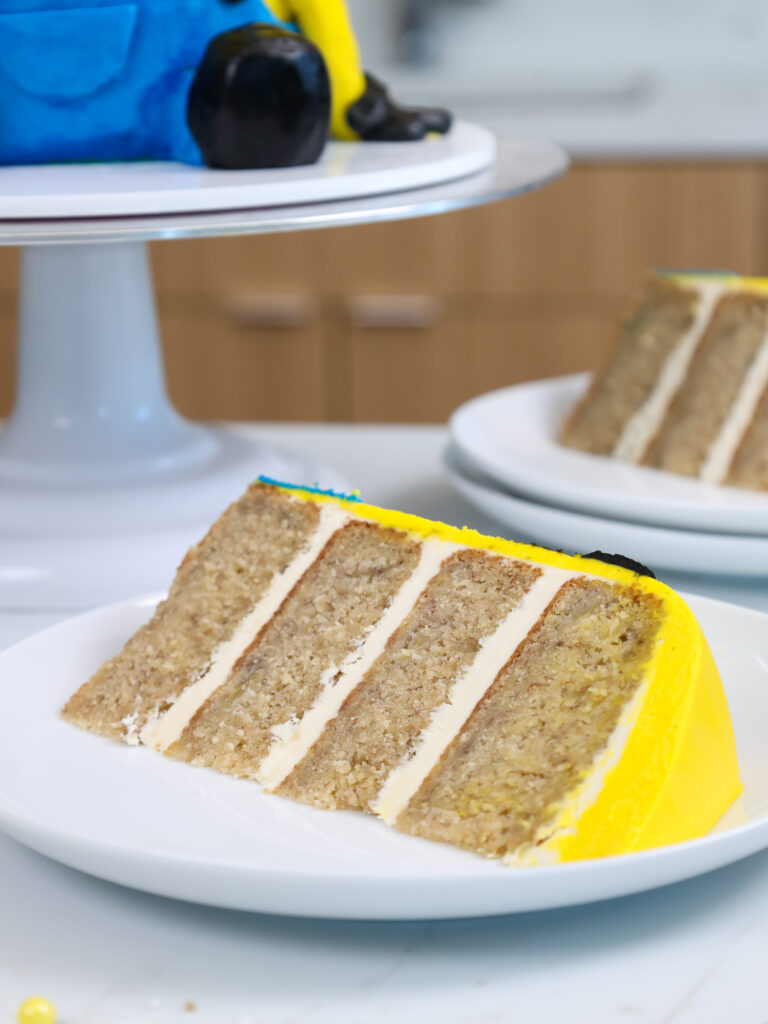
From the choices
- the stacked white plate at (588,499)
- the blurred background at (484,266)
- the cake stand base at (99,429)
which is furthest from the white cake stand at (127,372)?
the blurred background at (484,266)

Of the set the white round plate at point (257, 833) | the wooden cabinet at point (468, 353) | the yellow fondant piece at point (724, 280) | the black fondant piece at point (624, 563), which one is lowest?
the wooden cabinet at point (468, 353)

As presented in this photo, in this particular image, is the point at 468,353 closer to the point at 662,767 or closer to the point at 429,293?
the point at 429,293

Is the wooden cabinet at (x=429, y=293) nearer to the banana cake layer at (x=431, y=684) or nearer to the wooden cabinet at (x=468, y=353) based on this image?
the wooden cabinet at (x=468, y=353)

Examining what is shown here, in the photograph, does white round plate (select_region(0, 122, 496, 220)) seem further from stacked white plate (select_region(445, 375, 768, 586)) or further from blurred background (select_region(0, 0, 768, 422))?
blurred background (select_region(0, 0, 768, 422))

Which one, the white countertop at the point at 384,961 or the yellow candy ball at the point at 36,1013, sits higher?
the yellow candy ball at the point at 36,1013

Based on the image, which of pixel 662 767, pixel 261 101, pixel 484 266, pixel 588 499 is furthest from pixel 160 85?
pixel 484 266

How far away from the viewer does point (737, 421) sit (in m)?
1.35

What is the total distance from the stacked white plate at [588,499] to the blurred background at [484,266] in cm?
159

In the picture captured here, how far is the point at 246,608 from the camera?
0.90 meters

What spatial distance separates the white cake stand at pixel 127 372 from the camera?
94 centimetres

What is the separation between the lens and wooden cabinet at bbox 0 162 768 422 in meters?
2.93

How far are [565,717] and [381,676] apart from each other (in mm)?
124

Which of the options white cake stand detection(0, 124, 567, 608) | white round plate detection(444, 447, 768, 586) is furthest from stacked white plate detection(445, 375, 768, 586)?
white cake stand detection(0, 124, 567, 608)

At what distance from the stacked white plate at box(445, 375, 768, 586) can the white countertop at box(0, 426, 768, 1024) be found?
0.38 metres
